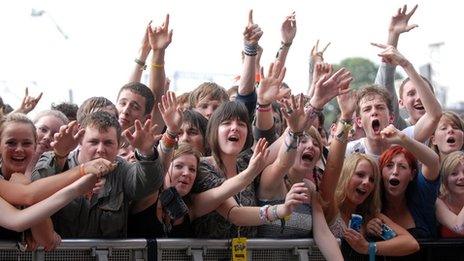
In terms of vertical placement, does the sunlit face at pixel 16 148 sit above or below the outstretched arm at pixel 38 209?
above

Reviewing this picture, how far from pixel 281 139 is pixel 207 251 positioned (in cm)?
115

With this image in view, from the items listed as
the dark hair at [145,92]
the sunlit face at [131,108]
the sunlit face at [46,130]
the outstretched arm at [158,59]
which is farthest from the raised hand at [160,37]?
the sunlit face at [46,130]

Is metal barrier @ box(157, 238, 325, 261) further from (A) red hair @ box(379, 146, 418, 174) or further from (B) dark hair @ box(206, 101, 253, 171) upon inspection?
(A) red hair @ box(379, 146, 418, 174)

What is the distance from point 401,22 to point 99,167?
12.6ft

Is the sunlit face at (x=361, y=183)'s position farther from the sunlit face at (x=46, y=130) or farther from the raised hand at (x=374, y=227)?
the sunlit face at (x=46, y=130)

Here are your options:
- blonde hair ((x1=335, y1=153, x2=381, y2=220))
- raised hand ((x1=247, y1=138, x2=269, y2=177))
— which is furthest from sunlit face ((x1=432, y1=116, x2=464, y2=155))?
raised hand ((x1=247, y1=138, x2=269, y2=177))

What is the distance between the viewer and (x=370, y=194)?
7.55 meters

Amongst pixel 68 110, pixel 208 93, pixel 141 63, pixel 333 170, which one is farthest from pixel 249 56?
pixel 68 110

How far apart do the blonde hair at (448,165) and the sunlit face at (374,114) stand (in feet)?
1.85

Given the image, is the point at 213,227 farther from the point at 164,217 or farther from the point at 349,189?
the point at 349,189

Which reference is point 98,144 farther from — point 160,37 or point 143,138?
point 160,37

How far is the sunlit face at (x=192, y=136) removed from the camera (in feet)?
24.7

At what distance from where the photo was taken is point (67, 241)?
19.9ft

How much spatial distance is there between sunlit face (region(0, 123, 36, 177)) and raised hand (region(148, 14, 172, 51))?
2175mm
